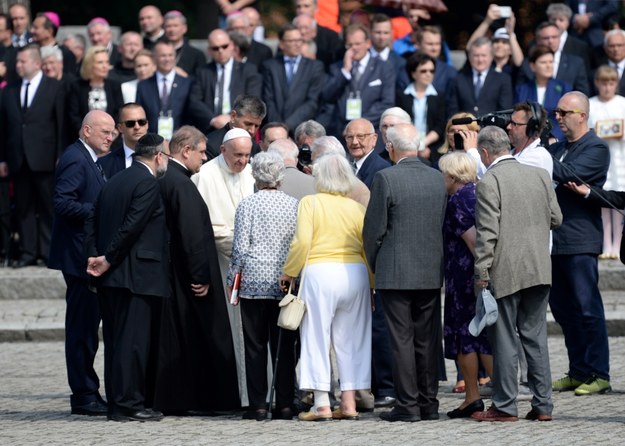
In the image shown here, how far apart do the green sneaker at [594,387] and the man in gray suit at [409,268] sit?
5.18 feet

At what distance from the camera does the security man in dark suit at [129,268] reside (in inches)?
431

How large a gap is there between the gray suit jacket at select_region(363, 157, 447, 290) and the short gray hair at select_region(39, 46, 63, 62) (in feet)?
26.8

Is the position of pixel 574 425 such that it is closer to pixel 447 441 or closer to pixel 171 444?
→ pixel 447 441

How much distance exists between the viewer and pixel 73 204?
37.8 feet

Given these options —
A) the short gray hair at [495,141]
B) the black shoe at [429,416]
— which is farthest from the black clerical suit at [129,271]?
the short gray hair at [495,141]

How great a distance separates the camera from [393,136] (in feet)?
36.8

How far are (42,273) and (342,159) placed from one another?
21.9ft

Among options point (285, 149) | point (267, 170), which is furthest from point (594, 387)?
point (267, 170)

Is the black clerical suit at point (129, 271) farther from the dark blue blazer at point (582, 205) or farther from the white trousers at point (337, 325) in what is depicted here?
the dark blue blazer at point (582, 205)

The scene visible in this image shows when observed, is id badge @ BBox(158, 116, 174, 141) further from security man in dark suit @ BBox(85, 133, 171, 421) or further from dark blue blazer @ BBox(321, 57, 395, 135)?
security man in dark suit @ BBox(85, 133, 171, 421)

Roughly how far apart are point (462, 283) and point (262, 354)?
4.87ft

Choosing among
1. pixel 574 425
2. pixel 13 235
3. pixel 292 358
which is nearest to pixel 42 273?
pixel 13 235

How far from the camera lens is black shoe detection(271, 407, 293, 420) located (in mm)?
11211

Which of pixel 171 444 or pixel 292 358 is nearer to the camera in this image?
pixel 171 444
